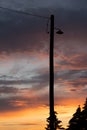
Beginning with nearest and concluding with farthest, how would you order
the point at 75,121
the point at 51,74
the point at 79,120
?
the point at 51,74 < the point at 79,120 < the point at 75,121

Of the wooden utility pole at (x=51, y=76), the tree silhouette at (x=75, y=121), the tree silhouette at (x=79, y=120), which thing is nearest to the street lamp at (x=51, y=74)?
the wooden utility pole at (x=51, y=76)

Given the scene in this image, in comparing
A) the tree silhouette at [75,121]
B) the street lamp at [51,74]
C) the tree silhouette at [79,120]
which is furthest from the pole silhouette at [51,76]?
the tree silhouette at [75,121]

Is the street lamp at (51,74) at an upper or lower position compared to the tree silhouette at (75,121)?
lower

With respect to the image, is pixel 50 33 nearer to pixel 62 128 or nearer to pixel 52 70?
pixel 52 70

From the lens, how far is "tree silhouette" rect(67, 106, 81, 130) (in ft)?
282

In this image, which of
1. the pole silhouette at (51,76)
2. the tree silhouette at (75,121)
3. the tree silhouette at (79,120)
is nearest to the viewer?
the pole silhouette at (51,76)

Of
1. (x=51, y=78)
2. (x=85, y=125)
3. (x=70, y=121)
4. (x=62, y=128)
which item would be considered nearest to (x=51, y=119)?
(x=51, y=78)

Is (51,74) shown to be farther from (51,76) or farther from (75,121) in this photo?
(75,121)

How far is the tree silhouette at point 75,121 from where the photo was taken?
86062 mm

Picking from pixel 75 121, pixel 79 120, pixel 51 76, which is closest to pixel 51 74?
pixel 51 76

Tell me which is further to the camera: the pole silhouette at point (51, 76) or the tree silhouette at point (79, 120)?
the tree silhouette at point (79, 120)

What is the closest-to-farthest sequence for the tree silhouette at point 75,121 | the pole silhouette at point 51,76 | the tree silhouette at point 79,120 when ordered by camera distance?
the pole silhouette at point 51,76 < the tree silhouette at point 79,120 < the tree silhouette at point 75,121

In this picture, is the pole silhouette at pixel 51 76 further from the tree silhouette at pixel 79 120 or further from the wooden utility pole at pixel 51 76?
the tree silhouette at pixel 79 120

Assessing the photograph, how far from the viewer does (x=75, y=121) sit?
88.0 meters
